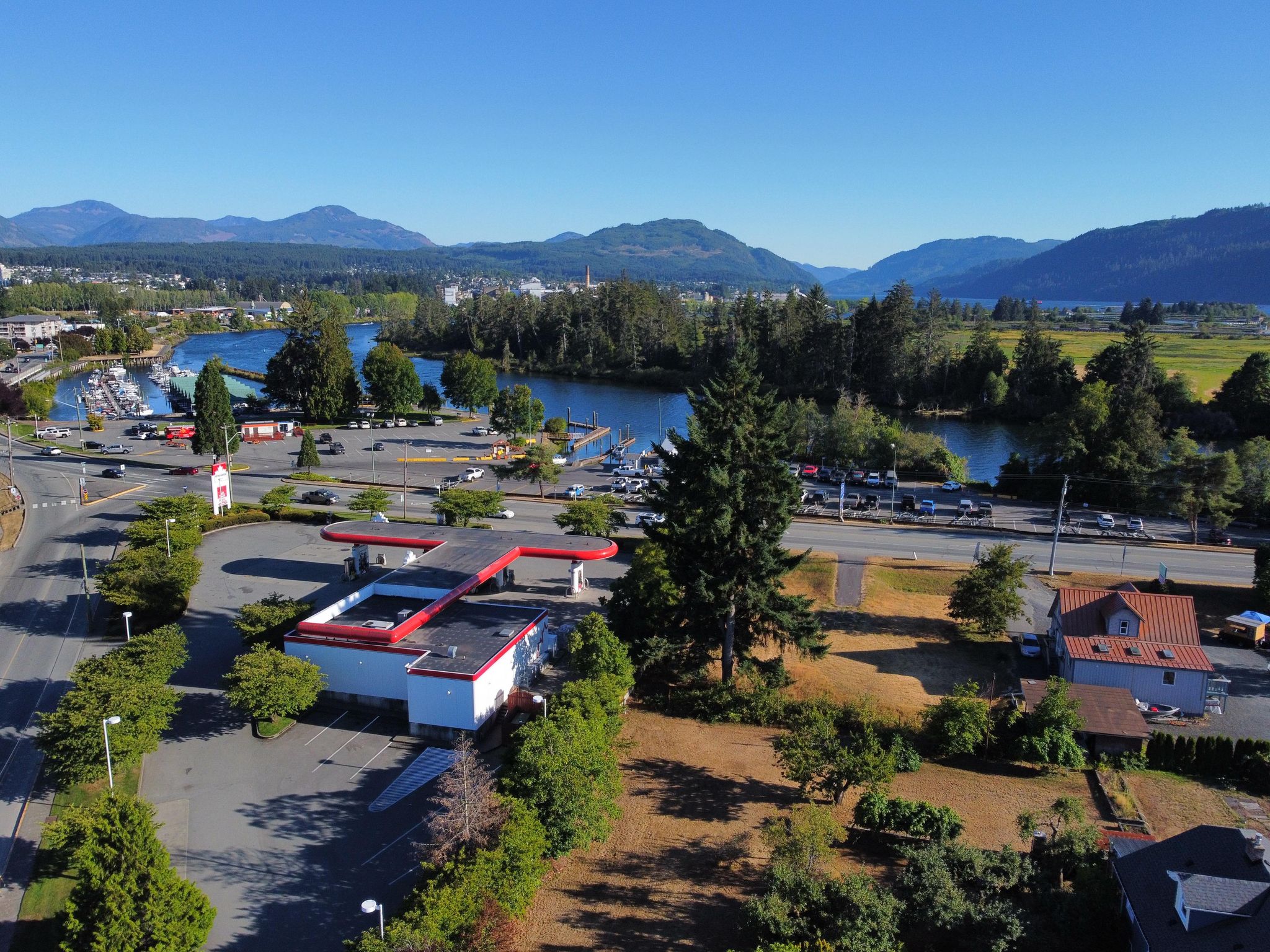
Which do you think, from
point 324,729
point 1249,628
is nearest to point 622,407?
point 1249,628

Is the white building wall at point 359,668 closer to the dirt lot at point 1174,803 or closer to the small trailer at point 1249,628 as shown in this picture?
the dirt lot at point 1174,803

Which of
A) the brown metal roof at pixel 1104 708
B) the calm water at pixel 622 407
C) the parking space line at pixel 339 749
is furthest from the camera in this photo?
the calm water at pixel 622 407

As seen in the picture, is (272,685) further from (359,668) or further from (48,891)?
(48,891)

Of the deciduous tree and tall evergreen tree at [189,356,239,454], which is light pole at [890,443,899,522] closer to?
the deciduous tree

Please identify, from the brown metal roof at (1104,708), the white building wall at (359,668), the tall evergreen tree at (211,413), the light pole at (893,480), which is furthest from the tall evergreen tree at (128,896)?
the tall evergreen tree at (211,413)

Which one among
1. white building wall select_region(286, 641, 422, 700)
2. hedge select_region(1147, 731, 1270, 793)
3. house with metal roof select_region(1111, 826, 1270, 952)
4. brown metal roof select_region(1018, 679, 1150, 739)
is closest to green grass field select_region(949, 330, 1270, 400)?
brown metal roof select_region(1018, 679, 1150, 739)
